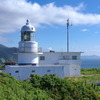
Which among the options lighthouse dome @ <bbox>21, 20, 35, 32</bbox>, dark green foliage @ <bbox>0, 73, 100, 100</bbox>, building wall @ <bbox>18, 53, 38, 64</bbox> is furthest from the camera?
building wall @ <bbox>18, 53, 38, 64</bbox>

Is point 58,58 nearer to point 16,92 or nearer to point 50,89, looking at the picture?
point 50,89

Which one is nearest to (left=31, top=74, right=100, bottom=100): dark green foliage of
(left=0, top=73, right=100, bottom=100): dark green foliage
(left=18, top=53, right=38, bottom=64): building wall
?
(left=0, top=73, right=100, bottom=100): dark green foliage

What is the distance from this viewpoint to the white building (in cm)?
2480

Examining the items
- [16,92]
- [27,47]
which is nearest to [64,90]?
[16,92]

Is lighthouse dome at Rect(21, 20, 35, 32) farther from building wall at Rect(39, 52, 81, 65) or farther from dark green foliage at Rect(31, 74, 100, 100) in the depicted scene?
dark green foliage at Rect(31, 74, 100, 100)

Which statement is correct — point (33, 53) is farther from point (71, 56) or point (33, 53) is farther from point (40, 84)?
point (40, 84)

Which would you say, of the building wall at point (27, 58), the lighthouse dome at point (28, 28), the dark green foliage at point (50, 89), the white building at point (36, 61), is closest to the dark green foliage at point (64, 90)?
the dark green foliage at point (50, 89)

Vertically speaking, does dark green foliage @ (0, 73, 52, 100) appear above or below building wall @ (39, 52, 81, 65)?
below

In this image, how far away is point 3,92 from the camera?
41.3 ft

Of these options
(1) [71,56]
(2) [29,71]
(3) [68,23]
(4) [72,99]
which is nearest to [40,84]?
(4) [72,99]

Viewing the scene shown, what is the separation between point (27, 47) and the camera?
26.5 meters

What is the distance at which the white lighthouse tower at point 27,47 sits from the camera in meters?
26.6

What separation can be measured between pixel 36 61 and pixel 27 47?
7.23 feet

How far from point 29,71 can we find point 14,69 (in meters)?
1.55
